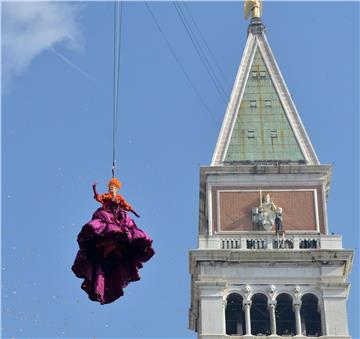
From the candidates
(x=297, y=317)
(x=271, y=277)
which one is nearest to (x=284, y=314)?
(x=297, y=317)

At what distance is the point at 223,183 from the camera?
65812mm

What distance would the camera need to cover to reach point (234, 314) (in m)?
61.7

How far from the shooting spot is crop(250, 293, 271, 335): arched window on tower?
6150 cm

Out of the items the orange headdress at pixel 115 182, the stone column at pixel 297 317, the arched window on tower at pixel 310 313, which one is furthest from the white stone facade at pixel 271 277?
the orange headdress at pixel 115 182

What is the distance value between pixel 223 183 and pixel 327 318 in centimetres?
939

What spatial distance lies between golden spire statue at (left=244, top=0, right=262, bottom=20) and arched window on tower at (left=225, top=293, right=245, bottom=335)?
2083 centimetres

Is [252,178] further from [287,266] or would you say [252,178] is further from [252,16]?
[252,16]

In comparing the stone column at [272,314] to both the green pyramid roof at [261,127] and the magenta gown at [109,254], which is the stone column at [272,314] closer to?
the green pyramid roof at [261,127]

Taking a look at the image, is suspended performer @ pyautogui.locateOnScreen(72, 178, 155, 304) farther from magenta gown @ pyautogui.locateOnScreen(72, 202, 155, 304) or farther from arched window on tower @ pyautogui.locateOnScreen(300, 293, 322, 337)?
arched window on tower @ pyautogui.locateOnScreen(300, 293, 322, 337)

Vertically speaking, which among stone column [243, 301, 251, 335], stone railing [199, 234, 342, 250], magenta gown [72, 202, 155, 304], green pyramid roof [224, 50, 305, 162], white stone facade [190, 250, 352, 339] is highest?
green pyramid roof [224, 50, 305, 162]

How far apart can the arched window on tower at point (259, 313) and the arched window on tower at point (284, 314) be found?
1.73 feet

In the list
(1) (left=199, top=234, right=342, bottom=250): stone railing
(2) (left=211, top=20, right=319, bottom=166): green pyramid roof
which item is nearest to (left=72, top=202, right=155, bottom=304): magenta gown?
(1) (left=199, top=234, right=342, bottom=250): stone railing

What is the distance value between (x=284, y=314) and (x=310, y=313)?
1245 millimetres

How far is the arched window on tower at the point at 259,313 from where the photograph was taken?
61500 millimetres
